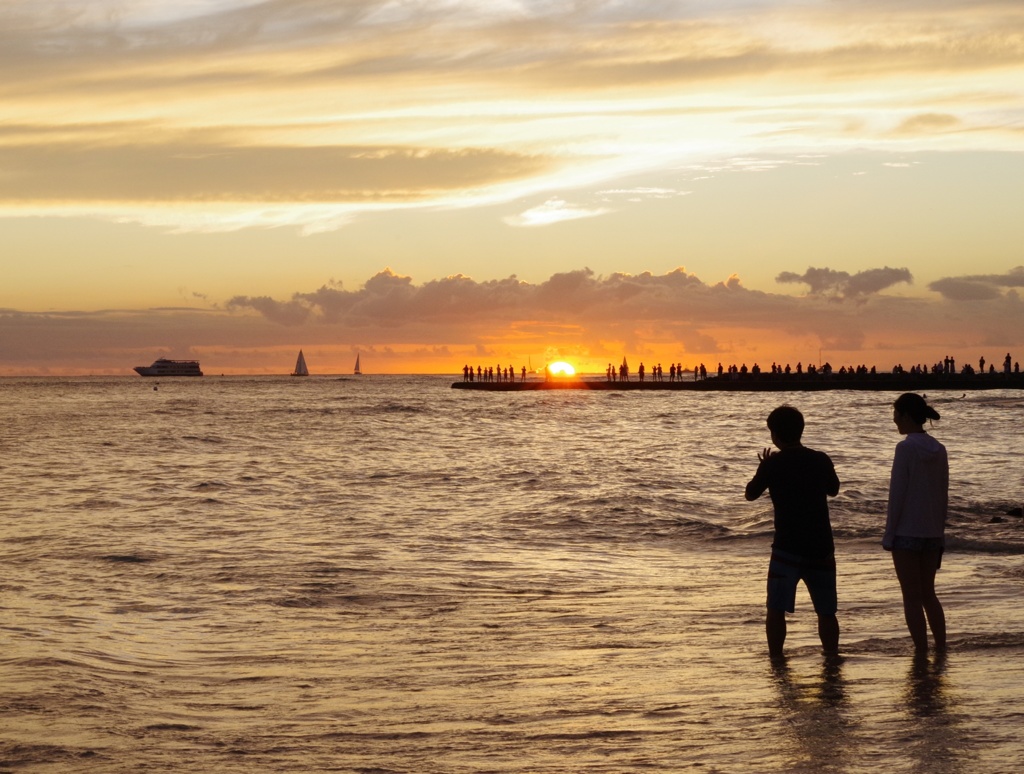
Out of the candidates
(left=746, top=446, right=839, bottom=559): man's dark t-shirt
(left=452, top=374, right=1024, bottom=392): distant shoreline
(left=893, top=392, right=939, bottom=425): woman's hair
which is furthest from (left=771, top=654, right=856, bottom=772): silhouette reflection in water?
(left=452, top=374, right=1024, bottom=392): distant shoreline

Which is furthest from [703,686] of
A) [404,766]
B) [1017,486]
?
[1017,486]

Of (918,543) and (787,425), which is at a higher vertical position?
(787,425)

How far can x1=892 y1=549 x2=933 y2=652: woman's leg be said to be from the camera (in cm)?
757

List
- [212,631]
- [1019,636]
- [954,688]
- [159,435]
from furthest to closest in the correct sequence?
1. [159,435]
2. [212,631]
3. [1019,636]
4. [954,688]

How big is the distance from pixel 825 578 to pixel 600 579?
5.40 meters

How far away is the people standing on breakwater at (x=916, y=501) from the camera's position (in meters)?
7.32

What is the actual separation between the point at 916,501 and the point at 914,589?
712mm

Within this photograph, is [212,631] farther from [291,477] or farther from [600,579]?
[291,477]

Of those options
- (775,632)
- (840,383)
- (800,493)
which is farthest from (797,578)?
(840,383)

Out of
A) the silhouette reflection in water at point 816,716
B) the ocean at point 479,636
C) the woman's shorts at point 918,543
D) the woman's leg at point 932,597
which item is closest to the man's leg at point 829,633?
the silhouette reflection in water at point 816,716

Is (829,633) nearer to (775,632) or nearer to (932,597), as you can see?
(775,632)

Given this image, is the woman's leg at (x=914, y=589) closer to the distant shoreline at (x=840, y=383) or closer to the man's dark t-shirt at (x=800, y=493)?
the man's dark t-shirt at (x=800, y=493)

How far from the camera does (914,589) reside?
7668 mm

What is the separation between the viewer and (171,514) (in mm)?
20312
